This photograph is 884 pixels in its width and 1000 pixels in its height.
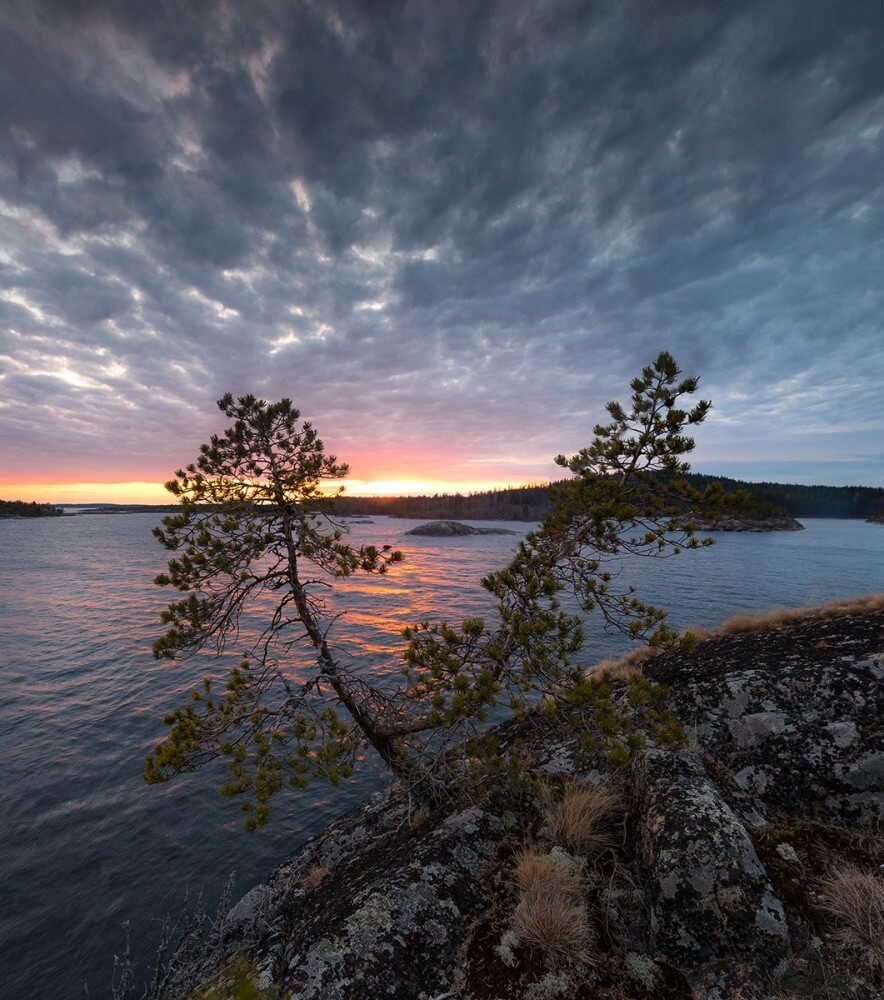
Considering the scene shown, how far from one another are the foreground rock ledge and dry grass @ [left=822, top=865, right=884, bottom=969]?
0.30 feet

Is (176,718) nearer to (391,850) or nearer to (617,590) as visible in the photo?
(391,850)

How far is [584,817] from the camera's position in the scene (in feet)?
16.5

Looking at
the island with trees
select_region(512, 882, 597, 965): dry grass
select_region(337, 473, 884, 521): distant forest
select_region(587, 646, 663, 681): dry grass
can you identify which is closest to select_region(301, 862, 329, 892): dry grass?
the island with trees

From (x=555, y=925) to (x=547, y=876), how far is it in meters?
0.44

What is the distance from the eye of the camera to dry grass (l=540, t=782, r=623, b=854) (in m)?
4.89

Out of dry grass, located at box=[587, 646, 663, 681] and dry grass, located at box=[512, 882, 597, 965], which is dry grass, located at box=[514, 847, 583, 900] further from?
dry grass, located at box=[587, 646, 663, 681]

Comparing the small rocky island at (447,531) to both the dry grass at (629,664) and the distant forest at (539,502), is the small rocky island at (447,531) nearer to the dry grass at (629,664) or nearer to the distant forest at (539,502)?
the distant forest at (539,502)

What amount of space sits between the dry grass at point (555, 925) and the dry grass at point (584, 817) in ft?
2.32

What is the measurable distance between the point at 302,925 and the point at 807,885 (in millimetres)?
5296

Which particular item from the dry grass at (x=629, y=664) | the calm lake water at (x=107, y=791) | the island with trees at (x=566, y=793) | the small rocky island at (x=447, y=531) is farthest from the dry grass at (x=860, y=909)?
the small rocky island at (x=447, y=531)

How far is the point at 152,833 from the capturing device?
10078 mm

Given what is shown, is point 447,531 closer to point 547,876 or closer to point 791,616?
point 791,616

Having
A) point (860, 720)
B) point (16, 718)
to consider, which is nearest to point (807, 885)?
point (860, 720)

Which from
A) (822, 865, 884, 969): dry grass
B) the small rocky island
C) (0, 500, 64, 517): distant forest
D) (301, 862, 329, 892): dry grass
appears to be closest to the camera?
(822, 865, 884, 969): dry grass
